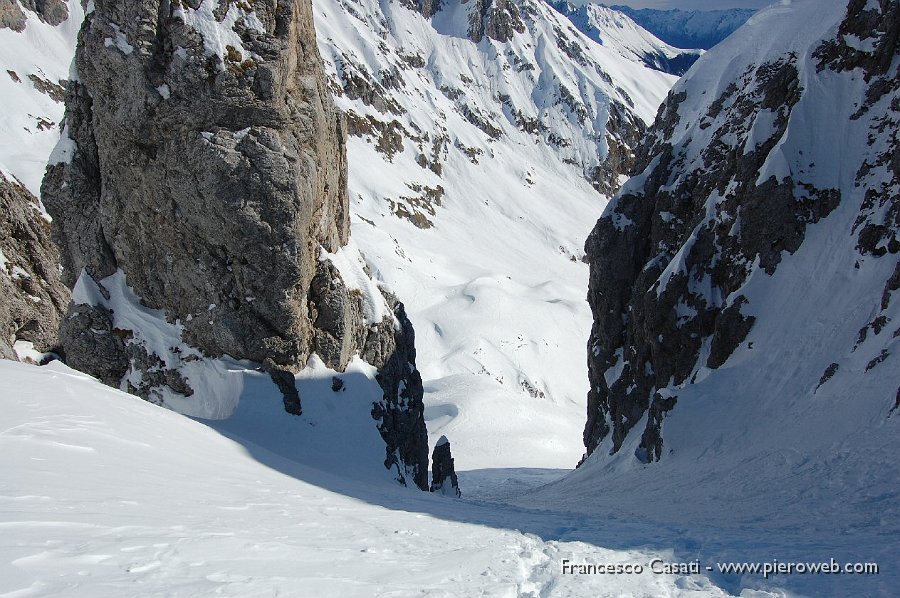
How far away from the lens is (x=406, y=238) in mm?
75625

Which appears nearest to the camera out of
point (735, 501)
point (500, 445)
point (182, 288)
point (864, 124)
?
point (735, 501)

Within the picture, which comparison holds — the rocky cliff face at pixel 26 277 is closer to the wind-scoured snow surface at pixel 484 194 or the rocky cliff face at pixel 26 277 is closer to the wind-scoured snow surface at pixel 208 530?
the wind-scoured snow surface at pixel 208 530

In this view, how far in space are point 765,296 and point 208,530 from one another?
18352 millimetres

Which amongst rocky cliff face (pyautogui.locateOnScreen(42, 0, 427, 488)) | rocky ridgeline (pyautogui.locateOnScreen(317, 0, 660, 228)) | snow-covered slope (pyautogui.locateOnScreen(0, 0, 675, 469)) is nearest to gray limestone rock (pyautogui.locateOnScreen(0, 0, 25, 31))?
snow-covered slope (pyautogui.locateOnScreen(0, 0, 675, 469))

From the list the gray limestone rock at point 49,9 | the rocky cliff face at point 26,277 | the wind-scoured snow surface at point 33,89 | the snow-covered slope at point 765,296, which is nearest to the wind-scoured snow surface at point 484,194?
the snow-covered slope at point 765,296

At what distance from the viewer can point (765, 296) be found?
1980 cm

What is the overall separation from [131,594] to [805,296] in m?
19.1

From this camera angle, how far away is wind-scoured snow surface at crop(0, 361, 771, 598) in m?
5.21

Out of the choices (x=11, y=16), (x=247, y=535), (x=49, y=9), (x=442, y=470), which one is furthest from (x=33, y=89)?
(x=247, y=535)

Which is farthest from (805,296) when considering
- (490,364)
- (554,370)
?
(554,370)

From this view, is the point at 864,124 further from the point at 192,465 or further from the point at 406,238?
the point at 406,238

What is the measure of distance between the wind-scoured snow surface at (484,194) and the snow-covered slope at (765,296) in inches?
587

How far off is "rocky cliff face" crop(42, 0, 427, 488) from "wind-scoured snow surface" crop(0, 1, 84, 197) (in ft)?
93.6

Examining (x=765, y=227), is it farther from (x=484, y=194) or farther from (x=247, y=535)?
(x=484, y=194)
